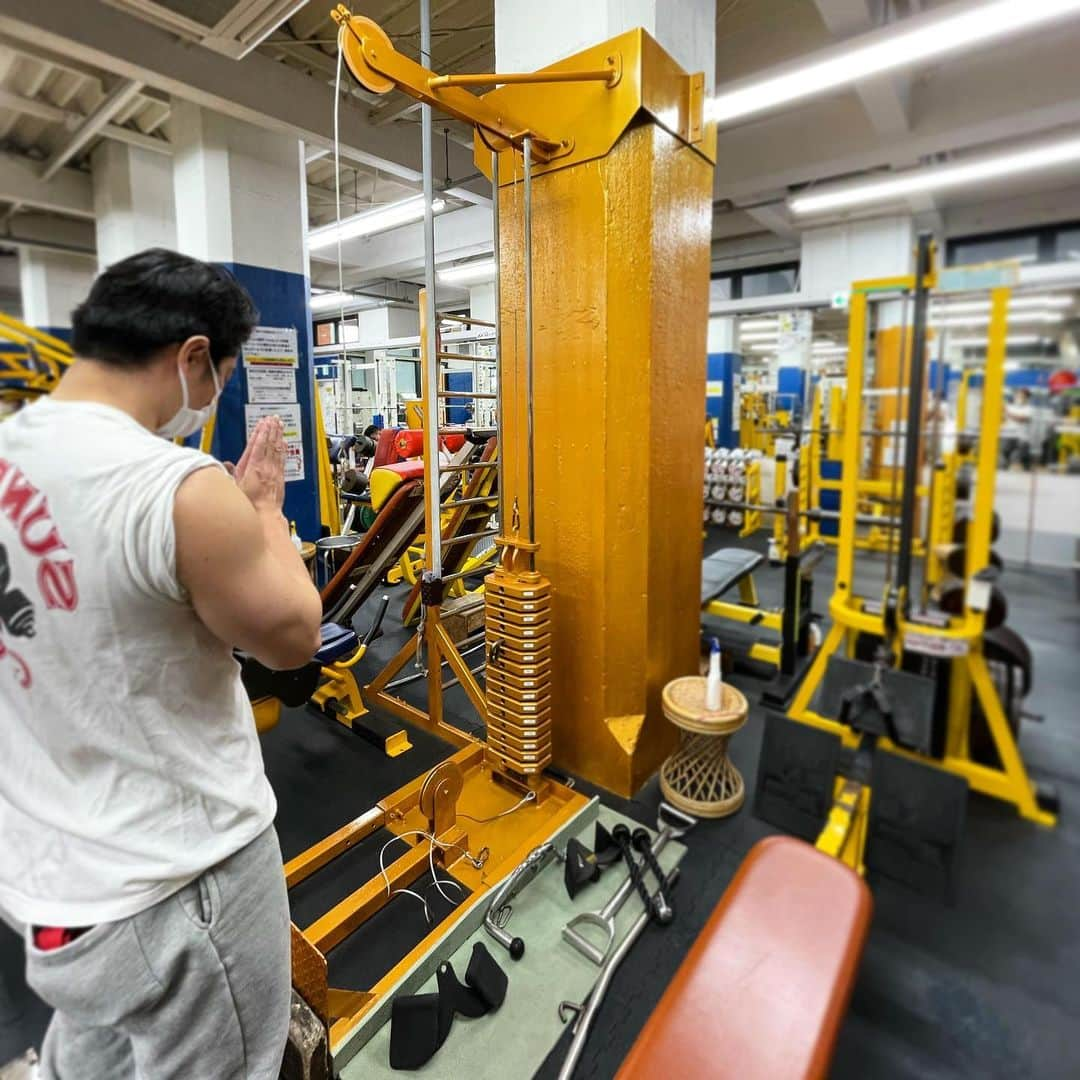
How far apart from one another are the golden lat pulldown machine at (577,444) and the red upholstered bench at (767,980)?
3.35 ft

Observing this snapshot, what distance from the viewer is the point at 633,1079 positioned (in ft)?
2.98

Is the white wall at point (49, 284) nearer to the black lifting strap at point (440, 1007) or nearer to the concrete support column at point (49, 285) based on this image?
the concrete support column at point (49, 285)

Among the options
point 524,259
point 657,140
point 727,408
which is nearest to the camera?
point 657,140

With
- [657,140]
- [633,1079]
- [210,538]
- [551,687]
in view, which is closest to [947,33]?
[657,140]

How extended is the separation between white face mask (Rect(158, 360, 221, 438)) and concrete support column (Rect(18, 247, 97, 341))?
0.61 ft

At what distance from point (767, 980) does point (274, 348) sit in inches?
174

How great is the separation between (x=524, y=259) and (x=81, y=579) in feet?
6.64

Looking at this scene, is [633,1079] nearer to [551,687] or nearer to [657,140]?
[551,687]

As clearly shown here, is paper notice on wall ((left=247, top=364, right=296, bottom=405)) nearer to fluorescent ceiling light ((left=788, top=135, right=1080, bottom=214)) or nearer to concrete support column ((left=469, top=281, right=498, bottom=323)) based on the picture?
fluorescent ceiling light ((left=788, top=135, right=1080, bottom=214))

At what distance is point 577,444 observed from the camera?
7.68 ft

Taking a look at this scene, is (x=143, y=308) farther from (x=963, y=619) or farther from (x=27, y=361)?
(x=963, y=619)

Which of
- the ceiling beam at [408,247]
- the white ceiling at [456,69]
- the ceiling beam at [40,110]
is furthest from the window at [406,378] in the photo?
the ceiling beam at [40,110]

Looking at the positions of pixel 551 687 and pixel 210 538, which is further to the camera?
pixel 551 687

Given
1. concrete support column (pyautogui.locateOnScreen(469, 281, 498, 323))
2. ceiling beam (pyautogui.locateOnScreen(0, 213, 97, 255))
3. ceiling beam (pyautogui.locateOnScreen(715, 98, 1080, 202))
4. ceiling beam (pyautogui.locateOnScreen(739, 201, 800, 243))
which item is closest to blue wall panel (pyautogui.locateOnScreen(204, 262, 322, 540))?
ceiling beam (pyautogui.locateOnScreen(0, 213, 97, 255))
